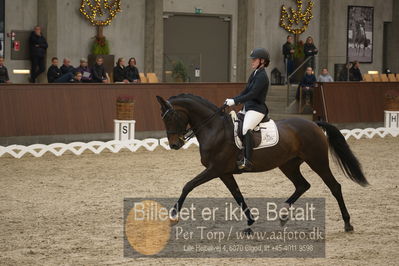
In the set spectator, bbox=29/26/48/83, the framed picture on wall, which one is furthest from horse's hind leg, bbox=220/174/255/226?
the framed picture on wall

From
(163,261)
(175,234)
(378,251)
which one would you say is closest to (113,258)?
(163,261)

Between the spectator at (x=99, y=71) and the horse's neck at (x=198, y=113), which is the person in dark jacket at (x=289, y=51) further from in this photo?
the horse's neck at (x=198, y=113)

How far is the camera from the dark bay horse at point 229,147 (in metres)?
7.99

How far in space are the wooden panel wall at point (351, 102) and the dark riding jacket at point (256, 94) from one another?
11.7m

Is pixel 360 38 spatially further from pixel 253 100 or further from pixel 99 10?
pixel 253 100

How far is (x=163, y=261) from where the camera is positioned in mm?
6695

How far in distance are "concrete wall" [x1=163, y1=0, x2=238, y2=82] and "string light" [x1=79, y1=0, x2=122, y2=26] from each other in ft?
7.72

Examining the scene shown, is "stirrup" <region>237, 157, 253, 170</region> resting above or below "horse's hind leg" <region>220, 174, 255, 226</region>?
above

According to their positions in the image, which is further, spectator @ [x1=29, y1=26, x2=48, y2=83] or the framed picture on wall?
the framed picture on wall

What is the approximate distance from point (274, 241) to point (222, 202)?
2251 millimetres

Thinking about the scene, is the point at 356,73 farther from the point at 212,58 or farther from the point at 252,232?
the point at 252,232

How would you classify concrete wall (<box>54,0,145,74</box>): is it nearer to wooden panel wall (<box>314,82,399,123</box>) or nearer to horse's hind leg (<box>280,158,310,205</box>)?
wooden panel wall (<box>314,82,399,123</box>)

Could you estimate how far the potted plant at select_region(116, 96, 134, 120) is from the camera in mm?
15898

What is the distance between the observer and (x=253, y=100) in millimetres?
8172
